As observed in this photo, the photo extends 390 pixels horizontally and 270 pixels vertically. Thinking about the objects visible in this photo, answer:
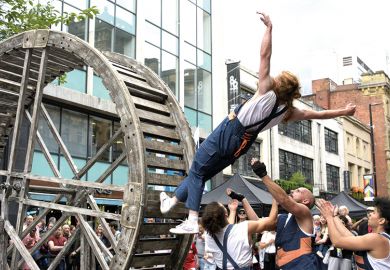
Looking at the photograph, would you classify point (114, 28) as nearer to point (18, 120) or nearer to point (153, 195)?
point (18, 120)

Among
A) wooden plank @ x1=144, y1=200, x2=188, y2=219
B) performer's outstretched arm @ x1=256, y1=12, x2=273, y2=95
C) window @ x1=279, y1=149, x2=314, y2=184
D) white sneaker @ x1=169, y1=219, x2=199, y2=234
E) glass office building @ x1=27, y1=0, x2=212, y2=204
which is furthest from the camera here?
window @ x1=279, y1=149, x2=314, y2=184

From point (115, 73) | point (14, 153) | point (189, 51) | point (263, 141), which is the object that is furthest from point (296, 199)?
point (263, 141)

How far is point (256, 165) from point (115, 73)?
2.09 metres

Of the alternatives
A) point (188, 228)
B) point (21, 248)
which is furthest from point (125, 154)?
point (188, 228)

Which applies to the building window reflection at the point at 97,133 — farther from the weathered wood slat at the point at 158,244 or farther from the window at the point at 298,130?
the window at the point at 298,130

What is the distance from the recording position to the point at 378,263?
4.88m

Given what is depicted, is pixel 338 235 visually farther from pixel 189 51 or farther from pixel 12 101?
pixel 189 51

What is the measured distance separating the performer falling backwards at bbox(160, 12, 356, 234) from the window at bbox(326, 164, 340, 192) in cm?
4296

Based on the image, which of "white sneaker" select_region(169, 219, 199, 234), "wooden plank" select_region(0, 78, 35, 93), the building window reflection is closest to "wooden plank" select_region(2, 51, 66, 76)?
"wooden plank" select_region(0, 78, 35, 93)

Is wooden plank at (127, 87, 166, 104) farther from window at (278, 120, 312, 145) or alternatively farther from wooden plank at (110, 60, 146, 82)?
window at (278, 120, 312, 145)

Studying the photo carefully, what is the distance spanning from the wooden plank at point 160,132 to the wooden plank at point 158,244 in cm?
126

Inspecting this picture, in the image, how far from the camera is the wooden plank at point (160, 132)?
6.21 metres

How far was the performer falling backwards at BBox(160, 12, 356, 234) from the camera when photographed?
190 inches

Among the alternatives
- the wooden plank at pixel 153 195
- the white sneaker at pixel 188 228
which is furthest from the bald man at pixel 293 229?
the wooden plank at pixel 153 195
